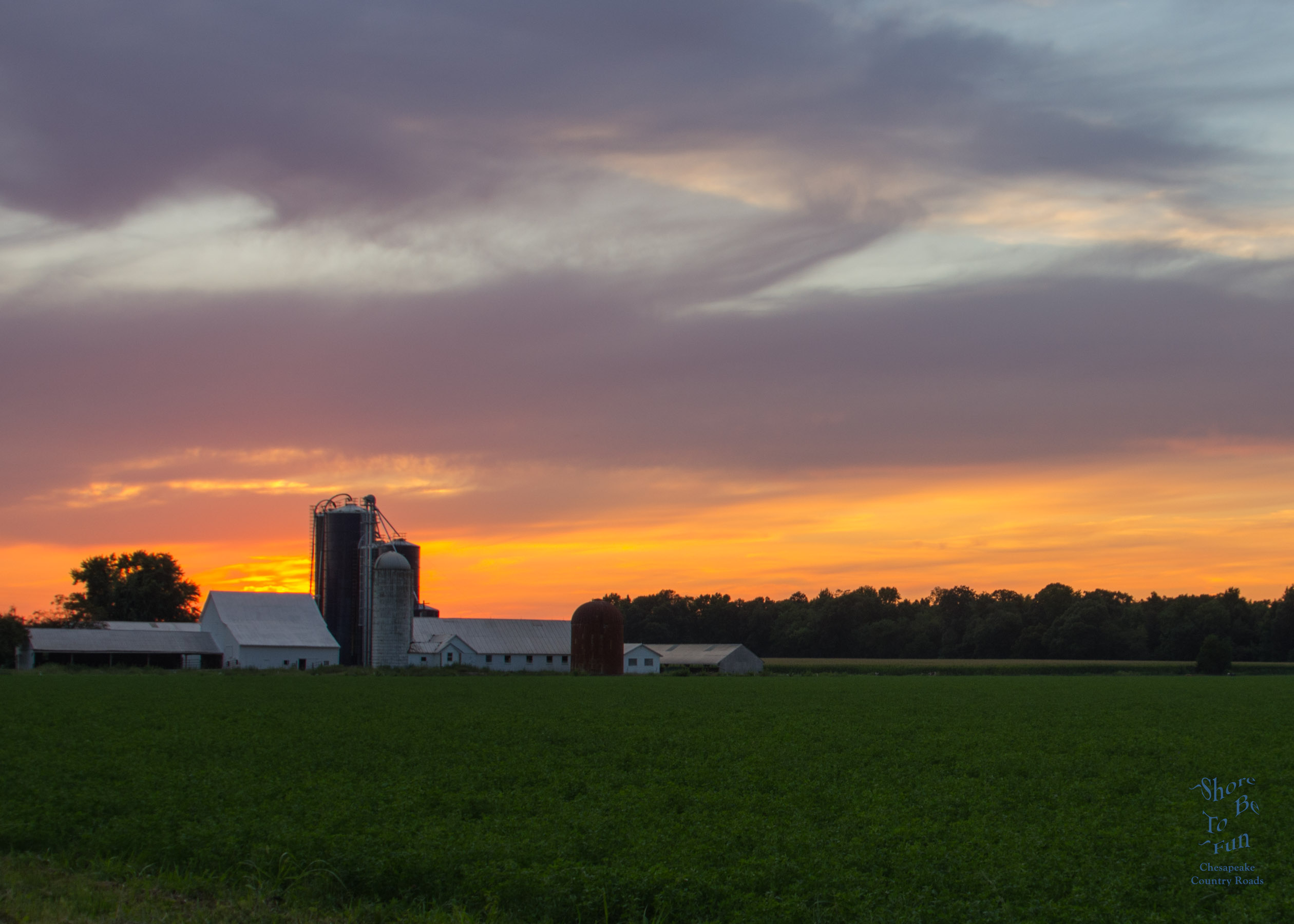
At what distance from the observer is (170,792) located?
1697 cm

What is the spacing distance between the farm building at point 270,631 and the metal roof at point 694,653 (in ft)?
111

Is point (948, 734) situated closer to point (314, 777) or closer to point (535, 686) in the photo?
point (314, 777)

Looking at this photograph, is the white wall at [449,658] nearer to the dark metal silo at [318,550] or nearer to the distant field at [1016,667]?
the dark metal silo at [318,550]

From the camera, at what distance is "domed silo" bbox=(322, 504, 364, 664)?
291ft

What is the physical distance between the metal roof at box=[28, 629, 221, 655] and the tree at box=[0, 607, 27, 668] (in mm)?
4487

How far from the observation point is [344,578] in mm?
89312

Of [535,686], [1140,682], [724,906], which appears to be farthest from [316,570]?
[724,906]

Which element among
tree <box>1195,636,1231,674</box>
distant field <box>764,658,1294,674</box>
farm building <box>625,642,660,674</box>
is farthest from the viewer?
tree <box>1195,636,1231,674</box>

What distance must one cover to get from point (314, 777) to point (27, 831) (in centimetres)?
511

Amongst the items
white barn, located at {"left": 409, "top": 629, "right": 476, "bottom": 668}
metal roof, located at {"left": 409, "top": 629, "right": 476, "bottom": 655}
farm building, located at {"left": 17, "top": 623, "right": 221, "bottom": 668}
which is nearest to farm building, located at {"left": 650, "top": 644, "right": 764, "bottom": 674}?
white barn, located at {"left": 409, "top": 629, "right": 476, "bottom": 668}

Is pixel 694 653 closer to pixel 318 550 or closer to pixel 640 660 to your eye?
pixel 640 660

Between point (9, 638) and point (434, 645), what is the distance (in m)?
31.7

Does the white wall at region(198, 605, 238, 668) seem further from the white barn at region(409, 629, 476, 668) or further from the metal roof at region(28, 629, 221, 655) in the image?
the white barn at region(409, 629, 476, 668)

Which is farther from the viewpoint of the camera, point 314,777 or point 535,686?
point 535,686
